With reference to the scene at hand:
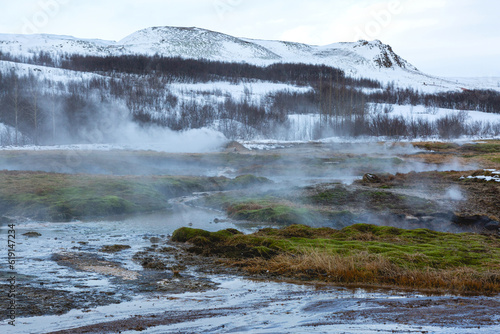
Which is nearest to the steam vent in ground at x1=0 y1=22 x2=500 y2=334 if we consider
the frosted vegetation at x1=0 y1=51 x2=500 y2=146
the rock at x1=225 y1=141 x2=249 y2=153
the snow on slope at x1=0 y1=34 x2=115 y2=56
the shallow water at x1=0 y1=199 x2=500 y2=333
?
the shallow water at x1=0 y1=199 x2=500 y2=333

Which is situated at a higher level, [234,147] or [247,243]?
[247,243]

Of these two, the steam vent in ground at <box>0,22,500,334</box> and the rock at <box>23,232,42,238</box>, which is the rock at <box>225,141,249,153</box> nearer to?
the steam vent in ground at <box>0,22,500,334</box>

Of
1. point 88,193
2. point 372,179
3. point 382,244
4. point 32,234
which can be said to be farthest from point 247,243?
point 372,179

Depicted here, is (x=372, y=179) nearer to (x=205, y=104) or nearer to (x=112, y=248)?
(x=112, y=248)

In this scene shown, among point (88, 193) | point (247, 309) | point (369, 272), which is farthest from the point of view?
point (88, 193)

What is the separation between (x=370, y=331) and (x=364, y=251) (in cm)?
574

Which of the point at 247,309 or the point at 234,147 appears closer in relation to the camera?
the point at 247,309

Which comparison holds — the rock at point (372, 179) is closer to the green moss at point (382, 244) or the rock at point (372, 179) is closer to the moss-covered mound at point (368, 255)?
the green moss at point (382, 244)

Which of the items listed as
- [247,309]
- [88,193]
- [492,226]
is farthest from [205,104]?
[247,309]

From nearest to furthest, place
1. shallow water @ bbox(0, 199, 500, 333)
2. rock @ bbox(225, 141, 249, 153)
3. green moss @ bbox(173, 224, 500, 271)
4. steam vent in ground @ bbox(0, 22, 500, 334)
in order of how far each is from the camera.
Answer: shallow water @ bbox(0, 199, 500, 333)
steam vent in ground @ bbox(0, 22, 500, 334)
green moss @ bbox(173, 224, 500, 271)
rock @ bbox(225, 141, 249, 153)

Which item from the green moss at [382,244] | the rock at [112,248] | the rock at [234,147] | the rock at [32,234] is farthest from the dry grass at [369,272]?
the rock at [234,147]

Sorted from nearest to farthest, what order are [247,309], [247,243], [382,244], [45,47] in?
1. [247,309]
2. [382,244]
3. [247,243]
4. [45,47]

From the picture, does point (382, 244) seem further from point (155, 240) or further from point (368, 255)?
point (155, 240)

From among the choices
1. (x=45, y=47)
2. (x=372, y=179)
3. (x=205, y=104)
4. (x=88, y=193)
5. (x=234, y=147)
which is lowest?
(x=88, y=193)
